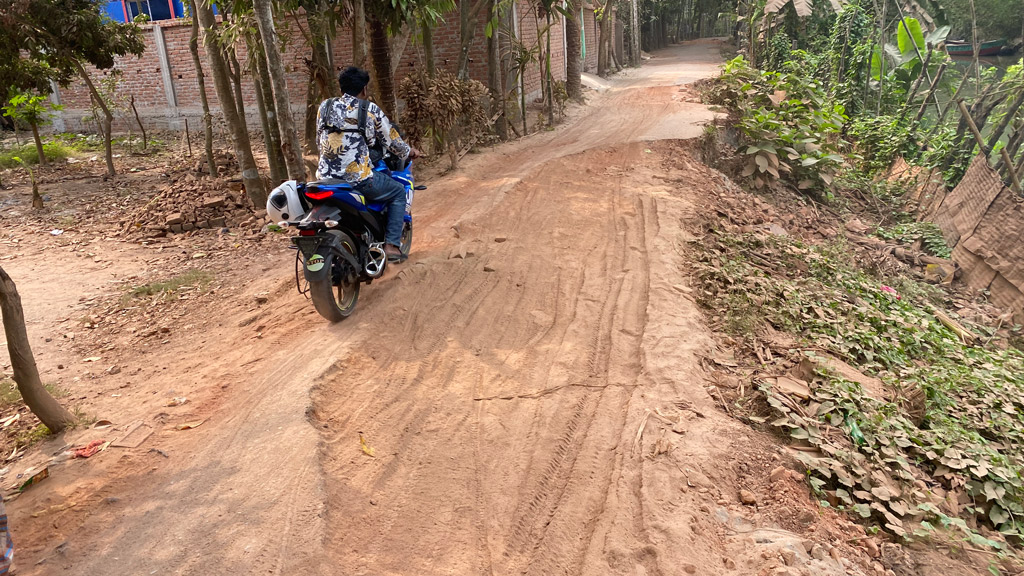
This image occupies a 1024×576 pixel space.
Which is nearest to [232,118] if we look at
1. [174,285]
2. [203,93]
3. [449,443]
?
[203,93]

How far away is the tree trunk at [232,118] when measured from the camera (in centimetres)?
846

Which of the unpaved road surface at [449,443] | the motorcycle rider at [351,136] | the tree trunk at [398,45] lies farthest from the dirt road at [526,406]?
the tree trunk at [398,45]

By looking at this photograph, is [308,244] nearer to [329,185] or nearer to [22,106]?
[329,185]

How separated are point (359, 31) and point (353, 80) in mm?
3814

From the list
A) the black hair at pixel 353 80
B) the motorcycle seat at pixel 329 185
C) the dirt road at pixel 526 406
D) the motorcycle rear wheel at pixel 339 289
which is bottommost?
the dirt road at pixel 526 406

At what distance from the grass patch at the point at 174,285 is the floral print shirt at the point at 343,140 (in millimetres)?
2690

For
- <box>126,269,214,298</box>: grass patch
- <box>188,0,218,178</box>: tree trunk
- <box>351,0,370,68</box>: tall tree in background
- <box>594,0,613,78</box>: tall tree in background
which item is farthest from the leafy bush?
<box>594,0,613,78</box>: tall tree in background

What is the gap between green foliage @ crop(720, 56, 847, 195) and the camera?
32.4 feet

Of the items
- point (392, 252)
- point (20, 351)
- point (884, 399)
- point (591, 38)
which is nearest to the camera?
point (20, 351)

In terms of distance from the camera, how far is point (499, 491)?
331 cm

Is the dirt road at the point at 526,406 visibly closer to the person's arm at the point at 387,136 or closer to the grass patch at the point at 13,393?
the person's arm at the point at 387,136

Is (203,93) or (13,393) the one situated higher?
(203,93)

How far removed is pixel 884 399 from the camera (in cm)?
449

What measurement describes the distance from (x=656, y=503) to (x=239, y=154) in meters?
8.05
